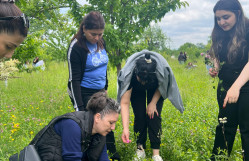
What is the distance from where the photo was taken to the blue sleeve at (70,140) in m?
1.96

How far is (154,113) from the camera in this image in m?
3.04

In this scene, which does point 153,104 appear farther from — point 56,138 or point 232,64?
point 56,138

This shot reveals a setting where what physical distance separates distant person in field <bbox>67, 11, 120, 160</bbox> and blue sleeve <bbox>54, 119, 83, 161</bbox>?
655mm

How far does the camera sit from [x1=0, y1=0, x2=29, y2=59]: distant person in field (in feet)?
4.33

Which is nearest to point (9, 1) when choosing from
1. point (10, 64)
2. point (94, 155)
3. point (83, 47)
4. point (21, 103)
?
point (83, 47)

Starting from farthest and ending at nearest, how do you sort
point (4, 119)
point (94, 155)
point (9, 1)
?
point (4, 119), point (94, 155), point (9, 1)

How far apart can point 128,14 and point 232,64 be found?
284 centimetres

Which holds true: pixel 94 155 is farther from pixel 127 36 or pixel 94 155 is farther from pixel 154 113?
pixel 127 36

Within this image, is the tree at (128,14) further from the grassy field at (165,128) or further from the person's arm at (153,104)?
the person's arm at (153,104)

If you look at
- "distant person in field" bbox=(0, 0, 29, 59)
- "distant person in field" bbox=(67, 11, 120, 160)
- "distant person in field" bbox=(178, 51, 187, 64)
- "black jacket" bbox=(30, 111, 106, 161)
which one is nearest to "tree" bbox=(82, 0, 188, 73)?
"distant person in field" bbox=(67, 11, 120, 160)

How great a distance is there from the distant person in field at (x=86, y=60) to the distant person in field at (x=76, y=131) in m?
0.52

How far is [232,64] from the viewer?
8.18 ft

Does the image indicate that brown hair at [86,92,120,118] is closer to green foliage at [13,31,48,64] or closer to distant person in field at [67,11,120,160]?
distant person in field at [67,11,120,160]

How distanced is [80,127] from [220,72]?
5.00 feet
